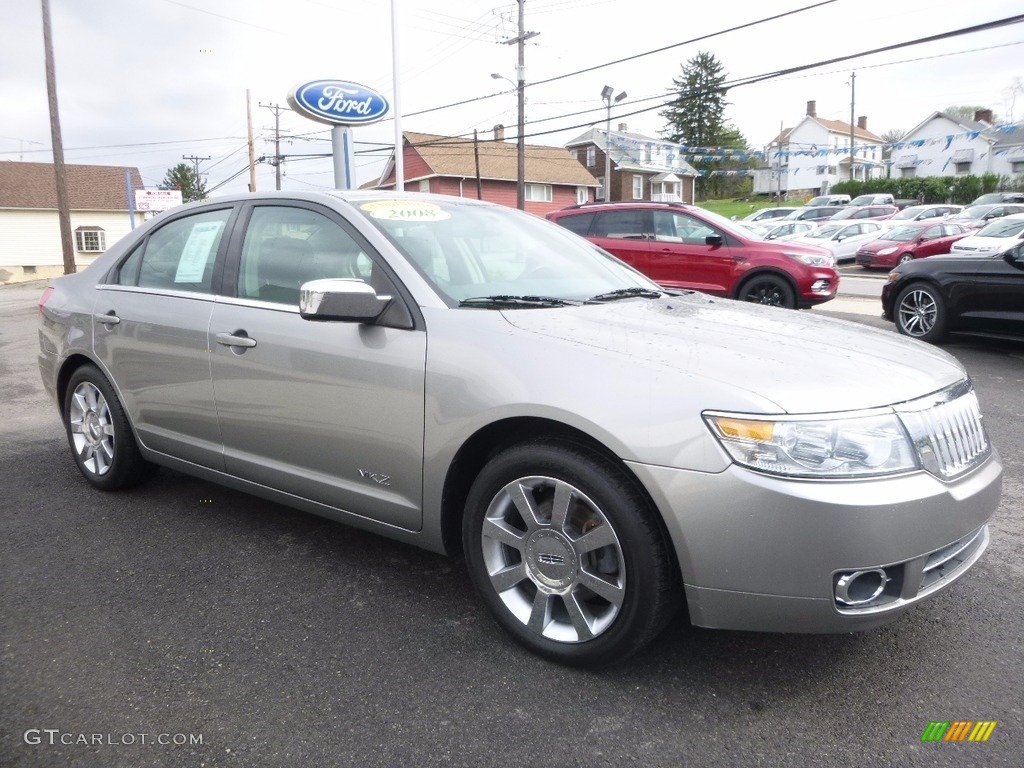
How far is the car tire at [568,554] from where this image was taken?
2.38 m

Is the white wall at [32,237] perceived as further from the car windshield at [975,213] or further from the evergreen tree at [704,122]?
the evergreen tree at [704,122]

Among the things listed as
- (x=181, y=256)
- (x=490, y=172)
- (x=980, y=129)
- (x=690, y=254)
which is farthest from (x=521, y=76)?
(x=980, y=129)

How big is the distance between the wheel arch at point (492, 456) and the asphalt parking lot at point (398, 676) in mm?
401

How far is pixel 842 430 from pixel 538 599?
43.8 inches

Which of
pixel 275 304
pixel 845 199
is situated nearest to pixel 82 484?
pixel 275 304

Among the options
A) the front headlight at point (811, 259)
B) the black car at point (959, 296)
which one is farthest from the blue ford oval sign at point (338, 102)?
the black car at point (959, 296)

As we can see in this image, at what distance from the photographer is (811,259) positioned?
1062 centimetres

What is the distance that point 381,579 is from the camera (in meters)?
3.35

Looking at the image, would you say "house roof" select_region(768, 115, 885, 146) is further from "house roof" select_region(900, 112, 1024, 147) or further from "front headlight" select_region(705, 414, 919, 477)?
"front headlight" select_region(705, 414, 919, 477)

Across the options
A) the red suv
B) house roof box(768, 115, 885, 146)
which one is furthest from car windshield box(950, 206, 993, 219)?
house roof box(768, 115, 885, 146)

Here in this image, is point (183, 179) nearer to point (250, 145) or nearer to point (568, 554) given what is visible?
point (250, 145)

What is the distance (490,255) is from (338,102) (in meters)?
11.7

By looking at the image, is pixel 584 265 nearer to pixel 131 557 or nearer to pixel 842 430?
pixel 842 430

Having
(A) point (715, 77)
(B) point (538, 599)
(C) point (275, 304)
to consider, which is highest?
(A) point (715, 77)
